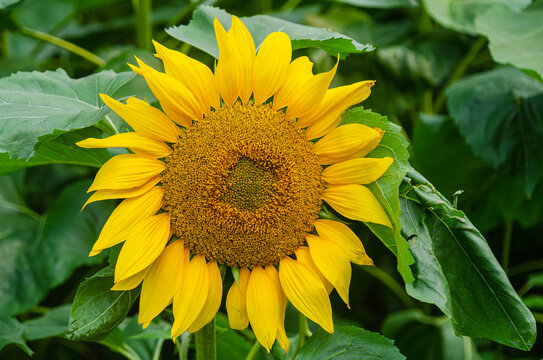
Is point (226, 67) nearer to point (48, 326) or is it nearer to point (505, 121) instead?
point (48, 326)

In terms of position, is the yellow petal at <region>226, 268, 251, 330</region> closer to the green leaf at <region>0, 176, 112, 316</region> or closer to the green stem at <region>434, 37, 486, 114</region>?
the green leaf at <region>0, 176, 112, 316</region>

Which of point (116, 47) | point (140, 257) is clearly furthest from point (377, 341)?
point (116, 47)

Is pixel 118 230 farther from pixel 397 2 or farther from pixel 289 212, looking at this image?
pixel 397 2

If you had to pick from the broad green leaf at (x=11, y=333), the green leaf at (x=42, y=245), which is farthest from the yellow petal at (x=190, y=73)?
the green leaf at (x=42, y=245)

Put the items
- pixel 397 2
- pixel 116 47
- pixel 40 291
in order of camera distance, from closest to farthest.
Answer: pixel 40 291 → pixel 397 2 → pixel 116 47

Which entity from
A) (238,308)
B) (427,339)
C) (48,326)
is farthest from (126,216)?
(427,339)

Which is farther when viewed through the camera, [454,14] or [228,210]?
[454,14]
